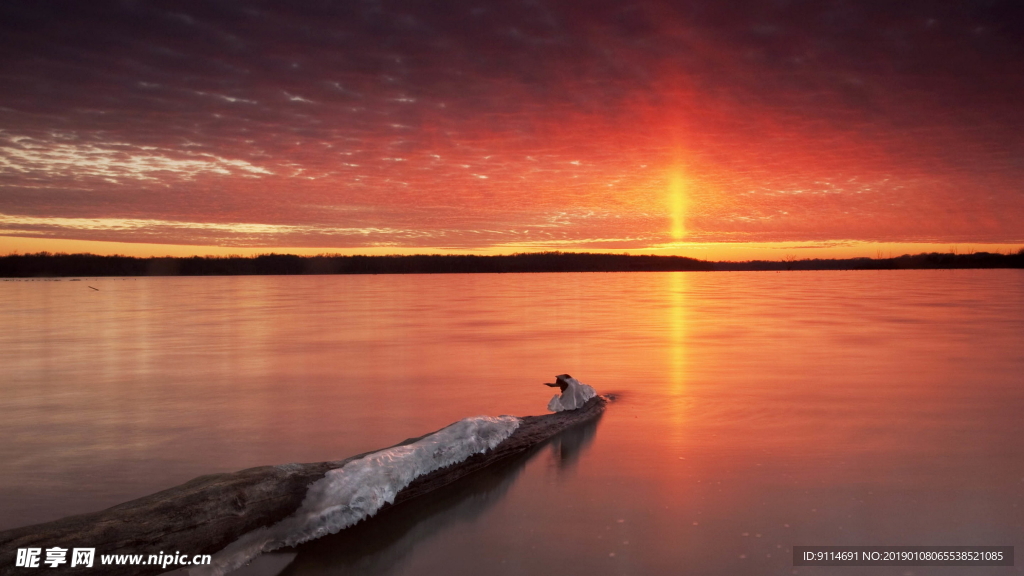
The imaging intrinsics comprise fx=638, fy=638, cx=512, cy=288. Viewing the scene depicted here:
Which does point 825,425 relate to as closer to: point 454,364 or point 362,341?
point 454,364

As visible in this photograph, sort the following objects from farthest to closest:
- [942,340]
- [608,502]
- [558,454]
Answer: [942,340] → [558,454] → [608,502]

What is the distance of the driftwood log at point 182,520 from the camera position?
3.45m

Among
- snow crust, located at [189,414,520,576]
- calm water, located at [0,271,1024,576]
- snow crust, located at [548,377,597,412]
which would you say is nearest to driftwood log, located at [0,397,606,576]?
snow crust, located at [189,414,520,576]

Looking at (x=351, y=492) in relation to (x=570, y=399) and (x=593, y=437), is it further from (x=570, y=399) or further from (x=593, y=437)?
(x=570, y=399)

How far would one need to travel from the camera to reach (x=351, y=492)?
15.6 ft

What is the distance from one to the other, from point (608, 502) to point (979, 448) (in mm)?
4243

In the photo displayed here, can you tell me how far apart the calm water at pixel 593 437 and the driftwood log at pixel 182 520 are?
0.42m

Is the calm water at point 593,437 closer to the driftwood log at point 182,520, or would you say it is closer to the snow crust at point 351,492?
the snow crust at point 351,492

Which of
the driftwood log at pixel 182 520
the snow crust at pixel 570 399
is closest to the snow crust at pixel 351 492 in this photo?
the driftwood log at pixel 182 520

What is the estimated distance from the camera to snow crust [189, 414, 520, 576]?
4.23 meters

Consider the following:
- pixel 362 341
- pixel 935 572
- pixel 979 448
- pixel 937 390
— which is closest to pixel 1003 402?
pixel 937 390

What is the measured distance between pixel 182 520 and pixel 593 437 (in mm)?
4453

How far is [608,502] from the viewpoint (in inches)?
204

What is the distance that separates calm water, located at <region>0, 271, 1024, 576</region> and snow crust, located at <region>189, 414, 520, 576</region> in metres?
0.16
